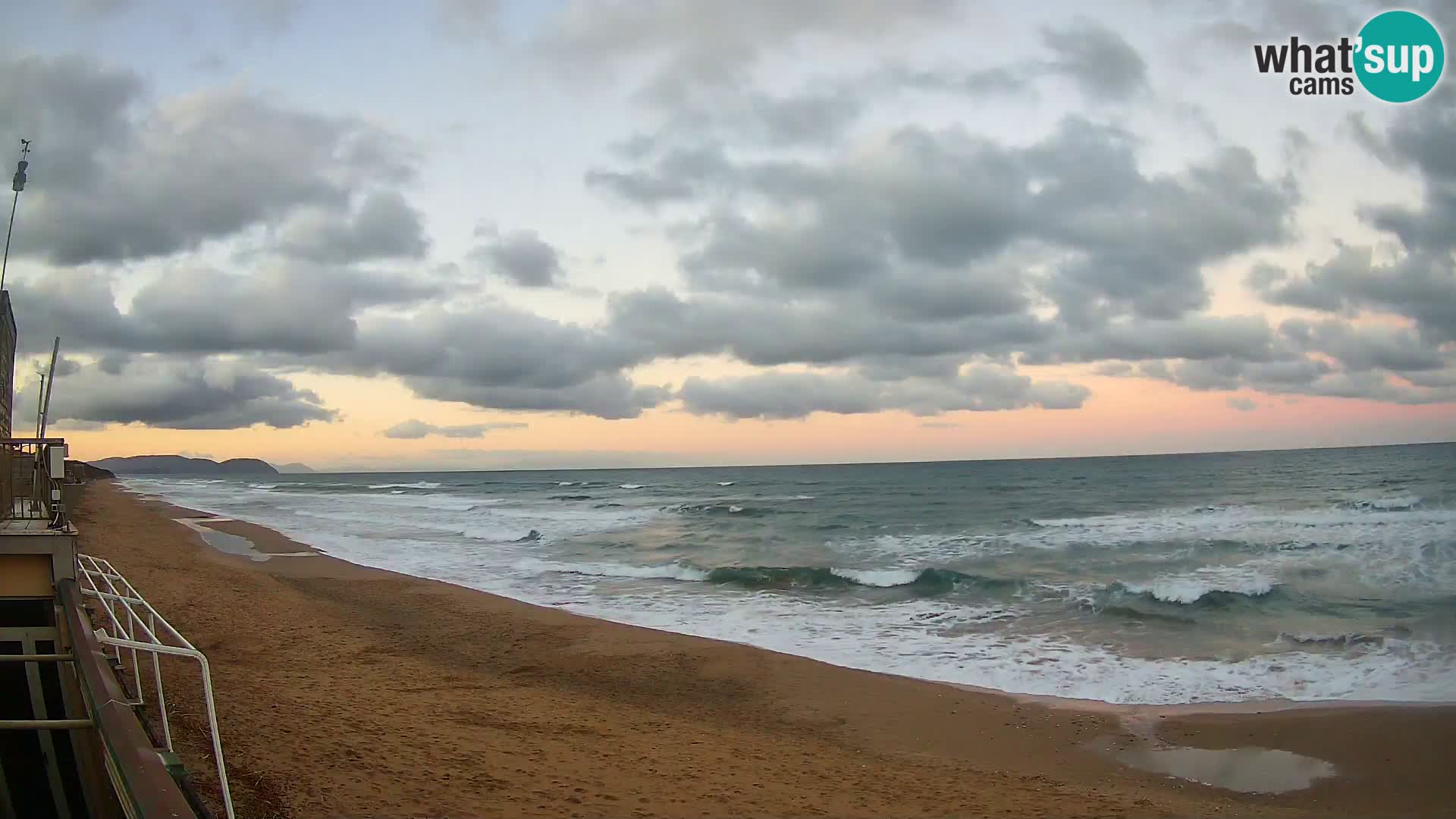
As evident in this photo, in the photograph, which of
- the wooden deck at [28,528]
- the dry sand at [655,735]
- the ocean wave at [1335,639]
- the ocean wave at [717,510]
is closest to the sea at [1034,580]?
the ocean wave at [1335,639]

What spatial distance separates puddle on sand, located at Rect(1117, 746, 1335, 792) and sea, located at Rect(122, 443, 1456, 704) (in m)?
1.74

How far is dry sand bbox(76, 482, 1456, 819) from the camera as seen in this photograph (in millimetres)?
6098

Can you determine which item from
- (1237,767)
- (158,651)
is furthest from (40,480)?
(1237,767)

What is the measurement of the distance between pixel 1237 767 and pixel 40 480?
12.7 metres

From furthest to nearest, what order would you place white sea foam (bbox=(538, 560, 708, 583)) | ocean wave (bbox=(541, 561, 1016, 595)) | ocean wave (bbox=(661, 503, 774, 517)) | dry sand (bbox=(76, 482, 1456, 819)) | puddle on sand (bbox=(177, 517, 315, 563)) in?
ocean wave (bbox=(661, 503, 774, 517)), puddle on sand (bbox=(177, 517, 315, 563)), white sea foam (bbox=(538, 560, 708, 583)), ocean wave (bbox=(541, 561, 1016, 595)), dry sand (bbox=(76, 482, 1456, 819))

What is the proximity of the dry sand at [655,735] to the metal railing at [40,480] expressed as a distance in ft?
7.19

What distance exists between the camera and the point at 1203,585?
17.6 metres

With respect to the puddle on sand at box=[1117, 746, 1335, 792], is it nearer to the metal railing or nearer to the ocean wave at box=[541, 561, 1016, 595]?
the ocean wave at box=[541, 561, 1016, 595]

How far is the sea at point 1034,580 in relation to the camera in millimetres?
11570

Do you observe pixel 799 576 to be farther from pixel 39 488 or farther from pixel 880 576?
pixel 39 488

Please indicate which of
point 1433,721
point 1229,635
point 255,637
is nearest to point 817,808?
point 1433,721

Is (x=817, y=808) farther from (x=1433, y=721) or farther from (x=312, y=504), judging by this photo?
(x=312, y=504)

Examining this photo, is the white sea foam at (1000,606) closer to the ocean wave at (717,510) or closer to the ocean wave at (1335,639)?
the ocean wave at (1335,639)

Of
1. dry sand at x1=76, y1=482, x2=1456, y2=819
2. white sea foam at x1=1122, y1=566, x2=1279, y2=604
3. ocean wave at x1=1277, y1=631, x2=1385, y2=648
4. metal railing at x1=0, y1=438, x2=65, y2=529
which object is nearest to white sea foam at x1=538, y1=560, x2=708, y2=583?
dry sand at x1=76, y1=482, x2=1456, y2=819
